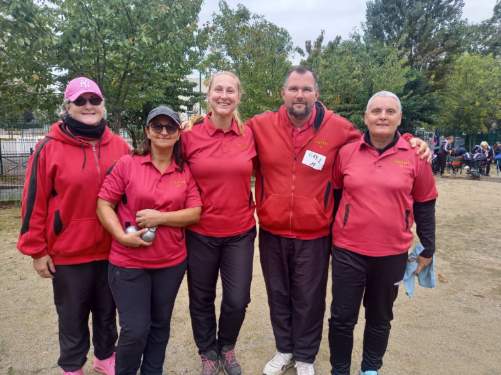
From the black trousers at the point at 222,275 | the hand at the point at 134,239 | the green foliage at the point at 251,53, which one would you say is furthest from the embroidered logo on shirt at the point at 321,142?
the green foliage at the point at 251,53

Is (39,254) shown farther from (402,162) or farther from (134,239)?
(402,162)

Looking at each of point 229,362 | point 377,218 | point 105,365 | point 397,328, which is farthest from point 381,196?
point 105,365

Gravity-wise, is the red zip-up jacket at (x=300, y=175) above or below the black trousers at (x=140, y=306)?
above

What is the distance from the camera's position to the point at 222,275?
2908 mm

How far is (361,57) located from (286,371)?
54.9ft

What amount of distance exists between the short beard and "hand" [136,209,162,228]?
1.20 metres

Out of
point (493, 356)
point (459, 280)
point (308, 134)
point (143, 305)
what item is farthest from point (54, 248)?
point (459, 280)

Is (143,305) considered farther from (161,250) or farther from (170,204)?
(170,204)

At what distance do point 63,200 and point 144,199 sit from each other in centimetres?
51

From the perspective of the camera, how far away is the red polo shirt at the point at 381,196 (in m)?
2.55

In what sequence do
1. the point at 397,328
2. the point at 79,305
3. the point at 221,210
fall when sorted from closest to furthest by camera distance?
1. the point at 79,305
2. the point at 221,210
3. the point at 397,328

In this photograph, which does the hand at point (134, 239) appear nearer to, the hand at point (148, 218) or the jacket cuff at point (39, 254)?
the hand at point (148, 218)

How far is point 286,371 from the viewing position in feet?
10.3

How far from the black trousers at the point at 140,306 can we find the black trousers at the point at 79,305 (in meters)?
0.20
